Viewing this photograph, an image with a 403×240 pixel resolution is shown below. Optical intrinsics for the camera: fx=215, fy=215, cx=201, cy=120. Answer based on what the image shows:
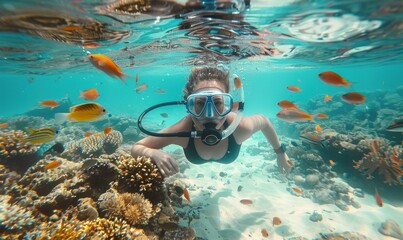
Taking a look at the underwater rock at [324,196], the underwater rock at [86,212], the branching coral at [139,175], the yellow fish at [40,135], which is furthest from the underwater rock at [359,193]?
the yellow fish at [40,135]

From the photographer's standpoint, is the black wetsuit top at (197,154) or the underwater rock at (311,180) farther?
the underwater rock at (311,180)

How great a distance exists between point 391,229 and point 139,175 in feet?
25.5

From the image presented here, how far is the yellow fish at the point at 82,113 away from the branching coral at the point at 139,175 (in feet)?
3.64

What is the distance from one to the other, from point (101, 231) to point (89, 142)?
618 centimetres

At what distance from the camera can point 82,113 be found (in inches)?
159

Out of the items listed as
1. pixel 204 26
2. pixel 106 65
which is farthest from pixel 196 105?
pixel 204 26

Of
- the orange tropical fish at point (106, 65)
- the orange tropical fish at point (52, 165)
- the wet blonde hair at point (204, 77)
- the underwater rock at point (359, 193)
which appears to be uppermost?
the orange tropical fish at point (106, 65)

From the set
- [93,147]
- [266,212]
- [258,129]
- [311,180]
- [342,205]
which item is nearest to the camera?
[258,129]

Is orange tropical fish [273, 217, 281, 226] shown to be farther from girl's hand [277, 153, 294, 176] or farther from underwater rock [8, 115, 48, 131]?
underwater rock [8, 115, 48, 131]

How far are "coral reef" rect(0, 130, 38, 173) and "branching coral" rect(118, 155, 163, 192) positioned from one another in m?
4.64

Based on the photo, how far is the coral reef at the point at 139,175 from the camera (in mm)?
4039

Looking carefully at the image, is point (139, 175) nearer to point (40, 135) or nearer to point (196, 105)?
point (196, 105)

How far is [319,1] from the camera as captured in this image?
676 cm

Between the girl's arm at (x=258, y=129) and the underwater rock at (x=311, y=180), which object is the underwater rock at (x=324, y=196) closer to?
the underwater rock at (x=311, y=180)
